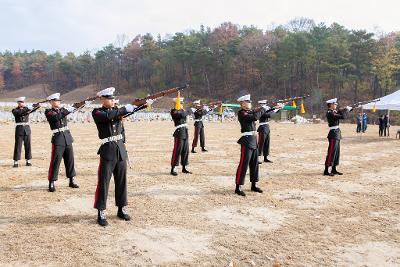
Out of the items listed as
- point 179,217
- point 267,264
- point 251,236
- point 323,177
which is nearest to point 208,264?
point 267,264

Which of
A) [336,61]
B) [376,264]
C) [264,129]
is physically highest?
[336,61]

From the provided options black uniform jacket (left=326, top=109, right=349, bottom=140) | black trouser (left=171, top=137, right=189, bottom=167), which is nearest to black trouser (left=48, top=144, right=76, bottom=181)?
black trouser (left=171, top=137, right=189, bottom=167)

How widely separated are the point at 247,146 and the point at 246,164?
0.41 meters

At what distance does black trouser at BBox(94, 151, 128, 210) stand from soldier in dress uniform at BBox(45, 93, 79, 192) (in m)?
2.59

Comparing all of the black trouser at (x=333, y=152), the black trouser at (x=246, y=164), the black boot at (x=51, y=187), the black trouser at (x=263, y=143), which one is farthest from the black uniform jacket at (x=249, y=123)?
the black boot at (x=51, y=187)

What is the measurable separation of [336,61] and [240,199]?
51.4m

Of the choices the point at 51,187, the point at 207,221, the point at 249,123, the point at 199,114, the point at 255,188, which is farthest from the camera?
the point at 199,114

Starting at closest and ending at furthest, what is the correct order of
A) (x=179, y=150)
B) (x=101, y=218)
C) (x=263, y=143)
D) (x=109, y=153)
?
A: (x=101, y=218)
(x=109, y=153)
(x=179, y=150)
(x=263, y=143)

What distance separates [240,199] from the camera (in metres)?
8.12

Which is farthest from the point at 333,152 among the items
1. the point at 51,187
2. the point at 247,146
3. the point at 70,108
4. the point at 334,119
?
the point at 51,187

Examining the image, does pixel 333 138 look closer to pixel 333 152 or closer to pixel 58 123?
pixel 333 152

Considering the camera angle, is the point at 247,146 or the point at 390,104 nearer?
the point at 247,146

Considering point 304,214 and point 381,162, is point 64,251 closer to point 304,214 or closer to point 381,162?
point 304,214

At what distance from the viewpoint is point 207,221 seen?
21.9 ft
